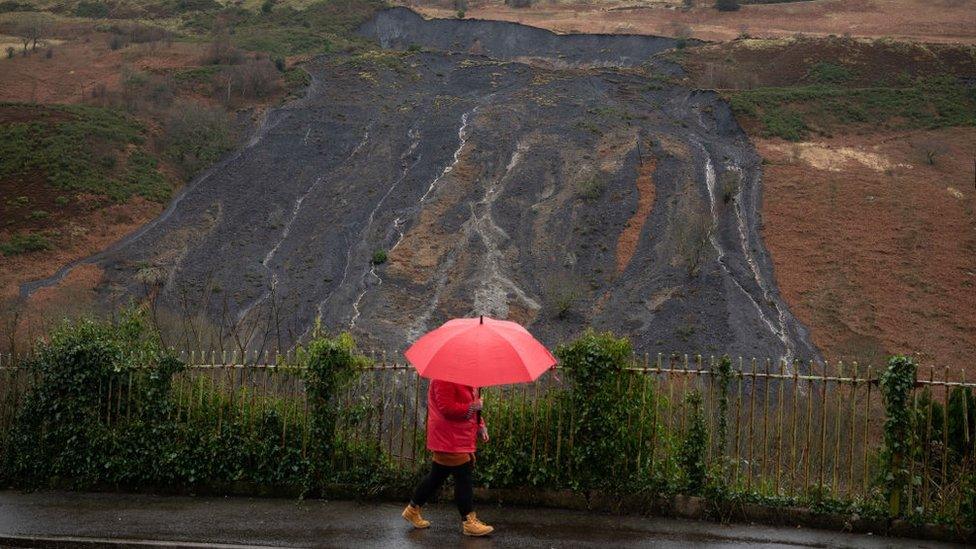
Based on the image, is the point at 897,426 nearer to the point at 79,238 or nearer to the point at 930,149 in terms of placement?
the point at 79,238

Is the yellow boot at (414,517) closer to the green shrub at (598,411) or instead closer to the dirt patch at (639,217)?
the green shrub at (598,411)

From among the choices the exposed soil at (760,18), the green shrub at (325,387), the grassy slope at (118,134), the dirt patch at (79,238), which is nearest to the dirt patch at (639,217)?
the dirt patch at (79,238)

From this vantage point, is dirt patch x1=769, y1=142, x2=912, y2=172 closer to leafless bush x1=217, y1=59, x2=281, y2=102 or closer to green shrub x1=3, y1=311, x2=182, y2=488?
leafless bush x1=217, y1=59, x2=281, y2=102

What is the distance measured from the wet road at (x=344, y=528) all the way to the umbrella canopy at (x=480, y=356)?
5.70ft

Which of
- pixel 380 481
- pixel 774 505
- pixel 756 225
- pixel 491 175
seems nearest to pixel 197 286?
pixel 491 175

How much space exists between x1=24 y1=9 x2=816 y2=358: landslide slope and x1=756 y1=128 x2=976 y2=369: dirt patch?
1.22m

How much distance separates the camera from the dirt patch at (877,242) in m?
27.3

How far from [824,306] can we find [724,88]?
85.7 feet

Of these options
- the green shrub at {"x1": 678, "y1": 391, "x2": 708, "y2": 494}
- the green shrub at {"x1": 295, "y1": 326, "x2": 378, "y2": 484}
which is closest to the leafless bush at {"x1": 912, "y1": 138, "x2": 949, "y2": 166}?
the green shrub at {"x1": 678, "y1": 391, "x2": 708, "y2": 494}

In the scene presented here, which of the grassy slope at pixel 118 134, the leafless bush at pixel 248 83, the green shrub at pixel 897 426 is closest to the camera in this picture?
the green shrub at pixel 897 426

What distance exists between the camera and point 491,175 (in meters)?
38.9

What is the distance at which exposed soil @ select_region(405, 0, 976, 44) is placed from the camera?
2542 inches

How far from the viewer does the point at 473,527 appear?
7727mm

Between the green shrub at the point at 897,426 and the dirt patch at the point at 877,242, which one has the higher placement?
the dirt patch at the point at 877,242
